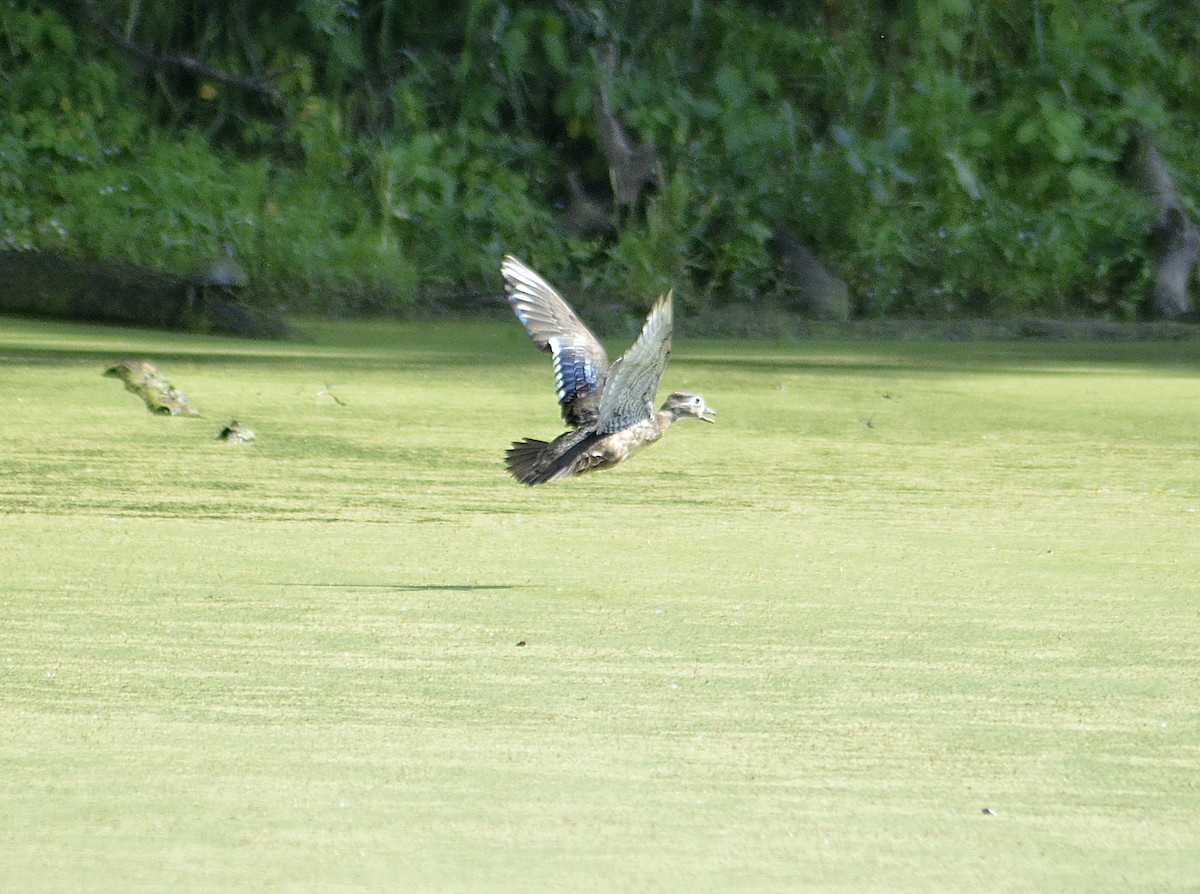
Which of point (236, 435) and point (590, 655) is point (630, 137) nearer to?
point (236, 435)

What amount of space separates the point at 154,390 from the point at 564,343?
1.81m

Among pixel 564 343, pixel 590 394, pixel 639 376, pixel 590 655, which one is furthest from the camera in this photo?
pixel 564 343

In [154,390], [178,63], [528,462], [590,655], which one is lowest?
[154,390]

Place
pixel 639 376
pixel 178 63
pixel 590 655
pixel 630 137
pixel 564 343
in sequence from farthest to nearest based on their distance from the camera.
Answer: pixel 178 63 < pixel 630 137 < pixel 564 343 < pixel 639 376 < pixel 590 655

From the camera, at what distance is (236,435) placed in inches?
159

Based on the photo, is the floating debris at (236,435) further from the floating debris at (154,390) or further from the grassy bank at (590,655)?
the floating debris at (154,390)

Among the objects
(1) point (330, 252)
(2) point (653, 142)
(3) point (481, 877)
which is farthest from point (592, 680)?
(2) point (653, 142)

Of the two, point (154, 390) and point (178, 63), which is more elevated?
point (178, 63)

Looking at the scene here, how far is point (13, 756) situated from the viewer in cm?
186

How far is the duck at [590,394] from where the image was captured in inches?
104

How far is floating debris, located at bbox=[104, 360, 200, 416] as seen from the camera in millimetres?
4379

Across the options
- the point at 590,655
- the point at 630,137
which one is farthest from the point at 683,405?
the point at 630,137

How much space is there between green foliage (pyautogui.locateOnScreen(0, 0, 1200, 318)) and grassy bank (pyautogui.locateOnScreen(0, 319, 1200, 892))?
4053mm

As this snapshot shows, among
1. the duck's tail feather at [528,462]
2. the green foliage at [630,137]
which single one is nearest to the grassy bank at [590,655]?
the duck's tail feather at [528,462]
